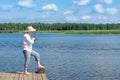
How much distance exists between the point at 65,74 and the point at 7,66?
241 inches

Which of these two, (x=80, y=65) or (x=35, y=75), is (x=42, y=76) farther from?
(x=80, y=65)

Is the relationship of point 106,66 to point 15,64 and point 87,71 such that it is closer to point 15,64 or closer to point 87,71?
point 87,71

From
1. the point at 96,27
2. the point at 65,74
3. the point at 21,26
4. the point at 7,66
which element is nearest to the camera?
the point at 65,74

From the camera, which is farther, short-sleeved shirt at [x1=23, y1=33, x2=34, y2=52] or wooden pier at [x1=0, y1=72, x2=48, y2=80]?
short-sleeved shirt at [x1=23, y1=33, x2=34, y2=52]

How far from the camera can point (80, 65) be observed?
29781 mm

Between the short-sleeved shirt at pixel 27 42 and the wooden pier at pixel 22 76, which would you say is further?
the short-sleeved shirt at pixel 27 42

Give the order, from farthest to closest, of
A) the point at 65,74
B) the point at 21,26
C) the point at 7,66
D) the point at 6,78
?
the point at 21,26 < the point at 7,66 < the point at 65,74 < the point at 6,78

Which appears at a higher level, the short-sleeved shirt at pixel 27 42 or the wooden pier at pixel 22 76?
the short-sleeved shirt at pixel 27 42

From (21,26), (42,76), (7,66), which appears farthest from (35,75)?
(21,26)

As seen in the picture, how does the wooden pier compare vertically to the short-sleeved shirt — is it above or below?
below

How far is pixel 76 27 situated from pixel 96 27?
12104mm

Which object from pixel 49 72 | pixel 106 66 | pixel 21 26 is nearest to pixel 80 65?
pixel 106 66

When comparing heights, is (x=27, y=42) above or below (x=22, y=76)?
above

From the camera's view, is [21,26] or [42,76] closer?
[42,76]
